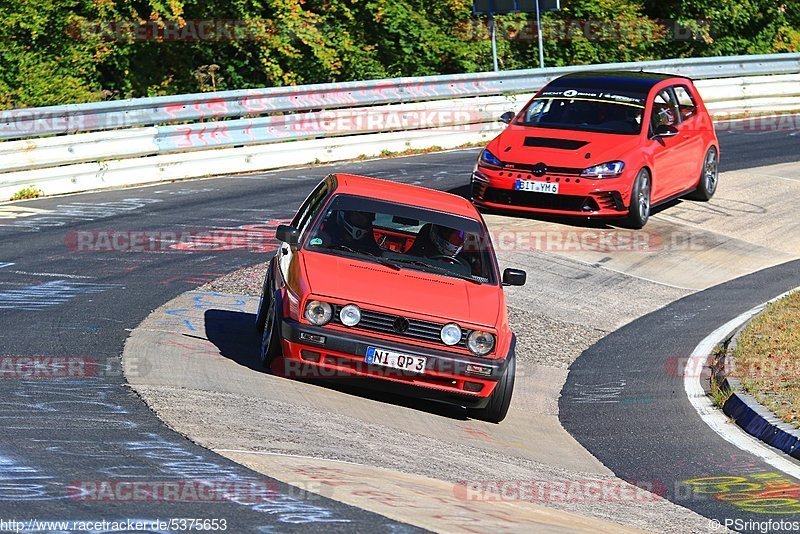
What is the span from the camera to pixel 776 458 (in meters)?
9.18

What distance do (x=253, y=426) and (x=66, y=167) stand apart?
10.3 meters

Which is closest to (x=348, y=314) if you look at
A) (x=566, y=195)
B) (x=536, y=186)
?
(x=536, y=186)

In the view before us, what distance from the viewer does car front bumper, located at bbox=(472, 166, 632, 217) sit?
613 inches

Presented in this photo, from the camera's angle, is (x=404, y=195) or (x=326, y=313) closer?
(x=326, y=313)

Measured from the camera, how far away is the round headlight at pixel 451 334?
361 inches

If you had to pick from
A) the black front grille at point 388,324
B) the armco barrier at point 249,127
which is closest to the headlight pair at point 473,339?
the black front grille at point 388,324

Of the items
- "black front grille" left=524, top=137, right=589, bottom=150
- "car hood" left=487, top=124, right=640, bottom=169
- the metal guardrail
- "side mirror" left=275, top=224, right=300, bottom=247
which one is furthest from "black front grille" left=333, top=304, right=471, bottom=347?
the metal guardrail

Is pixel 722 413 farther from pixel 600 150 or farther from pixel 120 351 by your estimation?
pixel 600 150

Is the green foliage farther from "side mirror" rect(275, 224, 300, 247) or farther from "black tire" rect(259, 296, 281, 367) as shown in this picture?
"black tire" rect(259, 296, 281, 367)

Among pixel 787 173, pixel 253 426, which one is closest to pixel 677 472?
pixel 253 426

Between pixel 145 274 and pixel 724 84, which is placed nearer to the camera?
pixel 145 274

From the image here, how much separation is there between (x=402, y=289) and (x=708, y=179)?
10.1m

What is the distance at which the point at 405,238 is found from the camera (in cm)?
1038

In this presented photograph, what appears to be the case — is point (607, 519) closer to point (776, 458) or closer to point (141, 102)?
point (776, 458)
